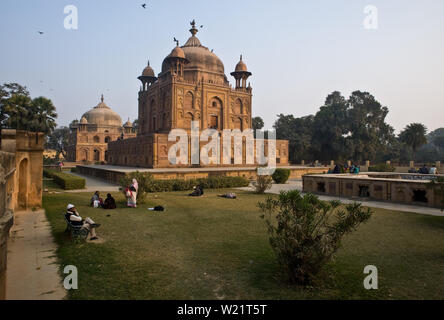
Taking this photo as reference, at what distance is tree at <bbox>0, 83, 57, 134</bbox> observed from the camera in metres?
28.4

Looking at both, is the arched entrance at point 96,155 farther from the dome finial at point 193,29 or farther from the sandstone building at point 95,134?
the dome finial at point 193,29

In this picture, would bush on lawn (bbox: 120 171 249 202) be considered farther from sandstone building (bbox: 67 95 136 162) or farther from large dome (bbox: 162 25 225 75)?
sandstone building (bbox: 67 95 136 162)

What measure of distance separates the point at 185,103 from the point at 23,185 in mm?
26399

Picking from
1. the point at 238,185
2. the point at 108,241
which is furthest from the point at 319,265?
the point at 238,185

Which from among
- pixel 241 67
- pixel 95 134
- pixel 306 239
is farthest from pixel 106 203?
pixel 95 134

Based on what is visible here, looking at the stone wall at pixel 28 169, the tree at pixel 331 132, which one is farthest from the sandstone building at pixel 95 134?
the stone wall at pixel 28 169

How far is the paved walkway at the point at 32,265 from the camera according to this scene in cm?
411

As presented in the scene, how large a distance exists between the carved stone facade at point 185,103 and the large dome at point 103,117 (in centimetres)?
2064

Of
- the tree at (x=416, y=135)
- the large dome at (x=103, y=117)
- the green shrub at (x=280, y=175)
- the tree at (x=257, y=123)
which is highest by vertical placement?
the large dome at (x=103, y=117)

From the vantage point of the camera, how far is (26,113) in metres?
28.8

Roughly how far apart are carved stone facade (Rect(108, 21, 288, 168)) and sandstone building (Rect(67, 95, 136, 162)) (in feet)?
52.0

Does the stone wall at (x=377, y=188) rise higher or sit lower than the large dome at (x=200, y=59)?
lower

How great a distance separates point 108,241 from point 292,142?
141ft

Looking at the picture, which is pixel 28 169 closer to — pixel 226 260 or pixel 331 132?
pixel 226 260
